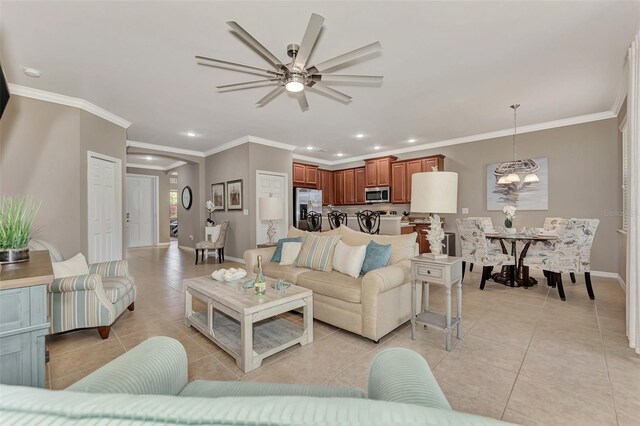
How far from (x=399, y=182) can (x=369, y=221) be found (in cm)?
172

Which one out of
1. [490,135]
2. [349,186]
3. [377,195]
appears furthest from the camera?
[349,186]

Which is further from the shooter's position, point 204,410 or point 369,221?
point 369,221

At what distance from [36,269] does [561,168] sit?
672 cm

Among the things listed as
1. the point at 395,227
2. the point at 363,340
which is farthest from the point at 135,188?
the point at 363,340

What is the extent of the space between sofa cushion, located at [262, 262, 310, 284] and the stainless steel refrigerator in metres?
3.63

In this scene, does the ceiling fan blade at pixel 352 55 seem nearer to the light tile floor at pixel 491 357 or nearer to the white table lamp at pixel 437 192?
the white table lamp at pixel 437 192

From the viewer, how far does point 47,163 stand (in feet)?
12.4

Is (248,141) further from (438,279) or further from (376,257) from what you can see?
(438,279)

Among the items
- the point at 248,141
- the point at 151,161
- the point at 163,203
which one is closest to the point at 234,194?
the point at 248,141

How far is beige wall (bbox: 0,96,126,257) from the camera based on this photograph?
140 inches

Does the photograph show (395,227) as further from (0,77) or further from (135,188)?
(135,188)

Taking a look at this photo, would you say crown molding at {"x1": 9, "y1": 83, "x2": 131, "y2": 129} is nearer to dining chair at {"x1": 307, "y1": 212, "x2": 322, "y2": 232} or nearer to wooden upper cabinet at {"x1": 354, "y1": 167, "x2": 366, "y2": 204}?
dining chair at {"x1": 307, "y1": 212, "x2": 322, "y2": 232}

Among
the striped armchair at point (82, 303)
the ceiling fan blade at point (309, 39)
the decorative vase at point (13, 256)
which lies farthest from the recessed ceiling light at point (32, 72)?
the ceiling fan blade at point (309, 39)

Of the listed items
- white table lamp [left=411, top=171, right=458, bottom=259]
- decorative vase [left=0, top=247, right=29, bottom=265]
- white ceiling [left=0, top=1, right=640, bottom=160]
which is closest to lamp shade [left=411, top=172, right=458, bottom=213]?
white table lamp [left=411, top=171, right=458, bottom=259]
